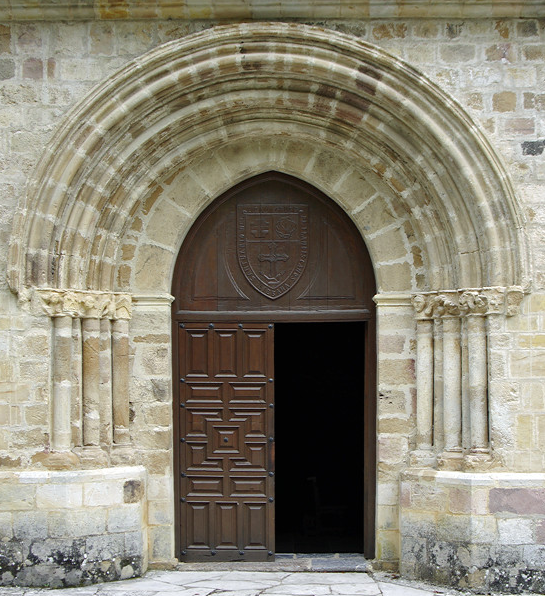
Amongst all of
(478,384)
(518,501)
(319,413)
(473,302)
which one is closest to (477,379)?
(478,384)

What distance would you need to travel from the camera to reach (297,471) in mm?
9023

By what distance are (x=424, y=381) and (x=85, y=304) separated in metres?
2.53

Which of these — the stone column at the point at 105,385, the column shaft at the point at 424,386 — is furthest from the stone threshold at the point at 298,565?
the stone column at the point at 105,385

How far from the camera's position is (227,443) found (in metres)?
5.98

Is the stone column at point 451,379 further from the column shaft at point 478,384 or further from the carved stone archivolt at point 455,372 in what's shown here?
the column shaft at point 478,384

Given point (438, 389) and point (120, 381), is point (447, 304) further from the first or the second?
point (120, 381)

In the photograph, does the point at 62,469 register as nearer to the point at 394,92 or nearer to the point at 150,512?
the point at 150,512

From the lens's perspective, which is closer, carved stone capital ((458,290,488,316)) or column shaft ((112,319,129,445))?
carved stone capital ((458,290,488,316))

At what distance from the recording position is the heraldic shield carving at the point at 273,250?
5.99 meters

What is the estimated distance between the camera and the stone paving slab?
5246mm

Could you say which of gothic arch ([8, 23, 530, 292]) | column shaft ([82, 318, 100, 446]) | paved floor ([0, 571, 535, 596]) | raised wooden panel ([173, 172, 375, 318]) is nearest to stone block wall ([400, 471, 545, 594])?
paved floor ([0, 571, 535, 596])

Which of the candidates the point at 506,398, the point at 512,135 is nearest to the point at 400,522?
the point at 506,398

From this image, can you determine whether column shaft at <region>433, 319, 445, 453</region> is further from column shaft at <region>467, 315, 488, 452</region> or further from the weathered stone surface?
the weathered stone surface

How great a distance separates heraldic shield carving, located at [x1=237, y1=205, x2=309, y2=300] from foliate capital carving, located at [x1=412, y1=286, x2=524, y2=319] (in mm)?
1119
